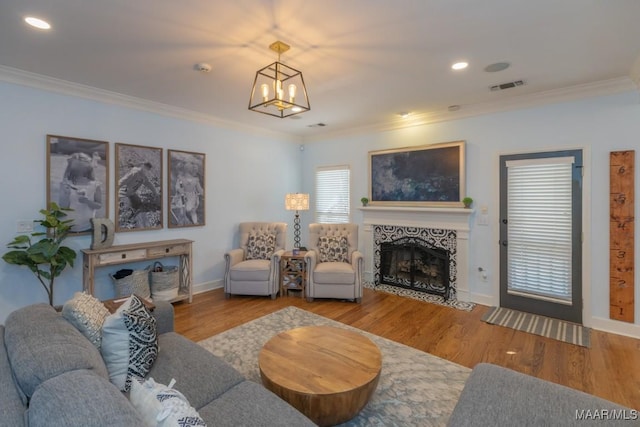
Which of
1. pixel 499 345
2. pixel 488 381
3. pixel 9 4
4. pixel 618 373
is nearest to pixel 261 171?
pixel 9 4

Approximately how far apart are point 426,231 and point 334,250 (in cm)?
144

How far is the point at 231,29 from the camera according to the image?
7.58 feet

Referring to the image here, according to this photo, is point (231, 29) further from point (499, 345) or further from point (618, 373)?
point (618, 373)

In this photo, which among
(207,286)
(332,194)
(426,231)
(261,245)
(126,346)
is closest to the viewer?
(126,346)

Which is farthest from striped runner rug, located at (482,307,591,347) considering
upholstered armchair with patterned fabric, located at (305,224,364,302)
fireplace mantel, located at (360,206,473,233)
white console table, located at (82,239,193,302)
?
white console table, located at (82,239,193,302)

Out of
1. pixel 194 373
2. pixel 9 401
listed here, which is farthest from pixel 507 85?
pixel 9 401

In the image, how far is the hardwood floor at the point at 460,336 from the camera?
8.27 ft

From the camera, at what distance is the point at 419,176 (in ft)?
15.3

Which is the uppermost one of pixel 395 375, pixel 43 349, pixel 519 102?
pixel 519 102

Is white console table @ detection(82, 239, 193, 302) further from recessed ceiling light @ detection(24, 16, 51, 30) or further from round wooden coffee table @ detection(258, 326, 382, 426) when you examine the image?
round wooden coffee table @ detection(258, 326, 382, 426)

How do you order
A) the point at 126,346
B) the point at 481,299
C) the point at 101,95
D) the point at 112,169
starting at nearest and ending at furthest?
1. the point at 126,346
2. the point at 101,95
3. the point at 112,169
4. the point at 481,299

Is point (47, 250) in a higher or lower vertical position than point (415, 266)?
higher

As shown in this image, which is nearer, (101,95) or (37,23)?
(37,23)

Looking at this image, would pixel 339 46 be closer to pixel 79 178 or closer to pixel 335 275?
pixel 335 275
